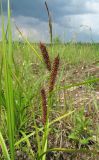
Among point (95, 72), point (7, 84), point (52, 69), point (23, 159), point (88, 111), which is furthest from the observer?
point (95, 72)

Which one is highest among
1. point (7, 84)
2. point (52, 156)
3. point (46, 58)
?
point (46, 58)

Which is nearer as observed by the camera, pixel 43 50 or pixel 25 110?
pixel 43 50

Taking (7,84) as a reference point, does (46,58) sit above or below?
above

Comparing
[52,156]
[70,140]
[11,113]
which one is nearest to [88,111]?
[70,140]

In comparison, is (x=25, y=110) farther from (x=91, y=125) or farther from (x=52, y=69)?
(x=52, y=69)

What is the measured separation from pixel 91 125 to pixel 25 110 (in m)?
0.59

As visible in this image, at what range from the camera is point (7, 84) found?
1.59 metres

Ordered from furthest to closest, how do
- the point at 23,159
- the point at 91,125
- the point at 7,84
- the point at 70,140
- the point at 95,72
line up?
the point at 95,72 < the point at 91,125 < the point at 70,140 < the point at 23,159 < the point at 7,84

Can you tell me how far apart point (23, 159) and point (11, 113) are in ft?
3.10

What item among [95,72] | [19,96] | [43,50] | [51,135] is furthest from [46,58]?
[95,72]

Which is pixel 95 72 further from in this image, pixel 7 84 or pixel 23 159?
pixel 7 84

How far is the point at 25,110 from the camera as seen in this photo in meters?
2.61

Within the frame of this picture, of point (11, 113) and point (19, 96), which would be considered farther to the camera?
point (19, 96)

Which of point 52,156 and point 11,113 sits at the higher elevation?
point 11,113
